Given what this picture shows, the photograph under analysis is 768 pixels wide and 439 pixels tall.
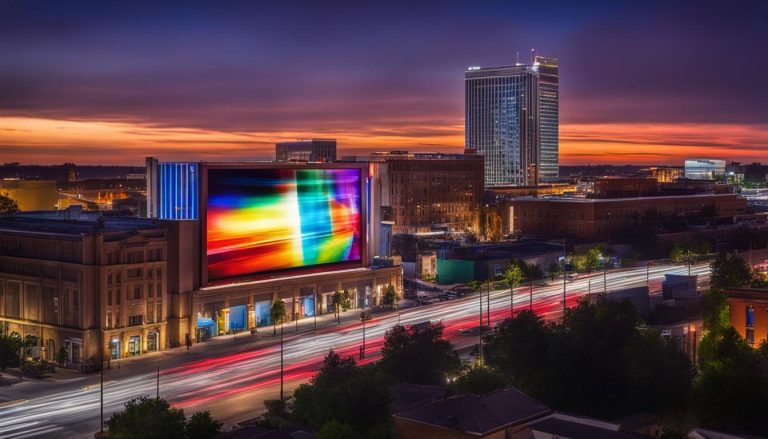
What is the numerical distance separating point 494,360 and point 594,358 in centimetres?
645

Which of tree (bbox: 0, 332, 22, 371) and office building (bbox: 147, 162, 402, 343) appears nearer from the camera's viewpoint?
tree (bbox: 0, 332, 22, 371)

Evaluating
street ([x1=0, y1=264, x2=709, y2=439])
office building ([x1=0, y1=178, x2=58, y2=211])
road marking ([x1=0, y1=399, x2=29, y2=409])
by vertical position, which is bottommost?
road marking ([x1=0, y1=399, x2=29, y2=409])

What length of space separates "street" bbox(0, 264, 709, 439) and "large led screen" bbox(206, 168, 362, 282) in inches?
276

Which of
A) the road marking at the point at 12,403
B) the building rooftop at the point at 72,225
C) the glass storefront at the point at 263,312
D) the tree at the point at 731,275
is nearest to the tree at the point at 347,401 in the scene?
Answer: the road marking at the point at 12,403

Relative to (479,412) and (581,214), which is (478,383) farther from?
(581,214)

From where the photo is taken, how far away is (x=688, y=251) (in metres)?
Answer: 134

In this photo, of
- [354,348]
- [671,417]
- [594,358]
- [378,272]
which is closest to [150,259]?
[354,348]

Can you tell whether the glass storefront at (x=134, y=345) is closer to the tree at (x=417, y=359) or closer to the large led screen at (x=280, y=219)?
the large led screen at (x=280, y=219)

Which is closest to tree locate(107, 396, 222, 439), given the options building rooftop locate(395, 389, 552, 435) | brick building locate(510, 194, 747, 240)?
building rooftop locate(395, 389, 552, 435)

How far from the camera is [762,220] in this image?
7269 inches

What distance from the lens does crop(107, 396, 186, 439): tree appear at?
4066 cm

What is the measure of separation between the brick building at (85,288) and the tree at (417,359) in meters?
24.1

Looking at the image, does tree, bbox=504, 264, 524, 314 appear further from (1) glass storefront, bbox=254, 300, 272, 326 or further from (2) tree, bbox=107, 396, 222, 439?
(2) tree, bbox=107, 396, 222, 439

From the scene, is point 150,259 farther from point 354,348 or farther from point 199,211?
point 354,348
